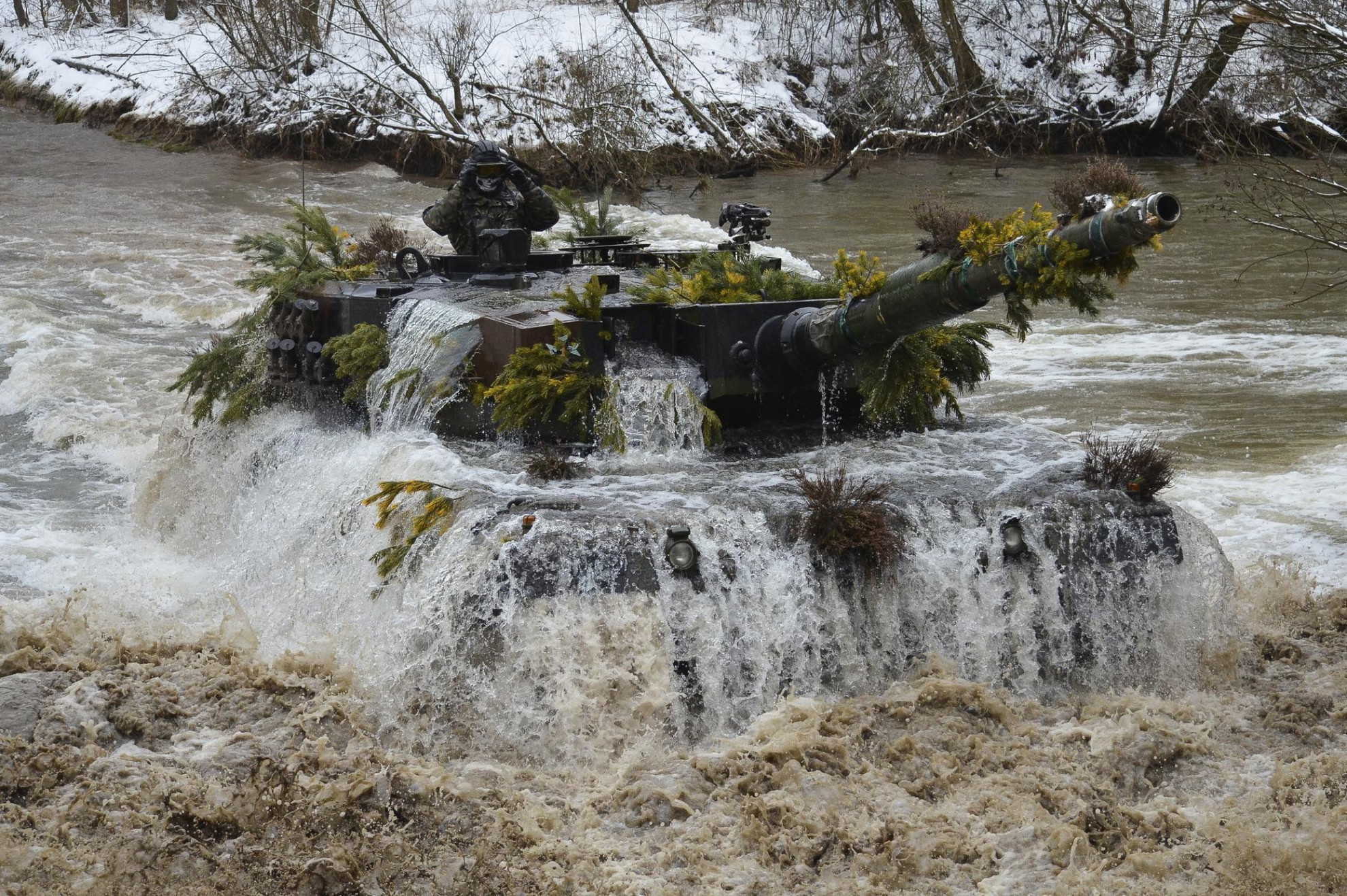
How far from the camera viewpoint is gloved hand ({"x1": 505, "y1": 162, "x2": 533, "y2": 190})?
34.5 feet

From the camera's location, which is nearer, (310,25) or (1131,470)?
(1131,470)

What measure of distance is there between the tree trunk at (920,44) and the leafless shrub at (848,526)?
78.2 feet

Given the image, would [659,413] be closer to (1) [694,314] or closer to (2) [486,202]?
(1) [694,314]

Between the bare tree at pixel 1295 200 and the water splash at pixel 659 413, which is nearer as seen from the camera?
the water splash at pixel 659 413

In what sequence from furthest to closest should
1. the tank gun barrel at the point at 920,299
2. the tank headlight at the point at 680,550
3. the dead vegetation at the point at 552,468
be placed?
the dead vegetation at the point at 552,468 < the tank headlight at the point at 680,550 < the tank gun barrel at the point at 920,299

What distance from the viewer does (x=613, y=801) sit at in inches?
Result: 259

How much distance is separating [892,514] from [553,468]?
1.72 metres

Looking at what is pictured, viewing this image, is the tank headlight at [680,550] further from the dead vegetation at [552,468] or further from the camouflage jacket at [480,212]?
the camouflage jacket at [480,212]

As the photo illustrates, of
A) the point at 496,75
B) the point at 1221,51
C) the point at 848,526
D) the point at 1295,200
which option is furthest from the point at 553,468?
the point at 496,75

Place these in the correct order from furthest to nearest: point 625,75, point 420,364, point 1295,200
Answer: point 625,75
point 1295,200
point 420,364

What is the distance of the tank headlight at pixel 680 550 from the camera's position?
699 centimetres

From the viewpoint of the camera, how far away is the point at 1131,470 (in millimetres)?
7754

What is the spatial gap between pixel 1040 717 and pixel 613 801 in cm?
214

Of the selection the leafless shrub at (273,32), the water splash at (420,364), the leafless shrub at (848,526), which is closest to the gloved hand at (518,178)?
the water splash at (420,364)
